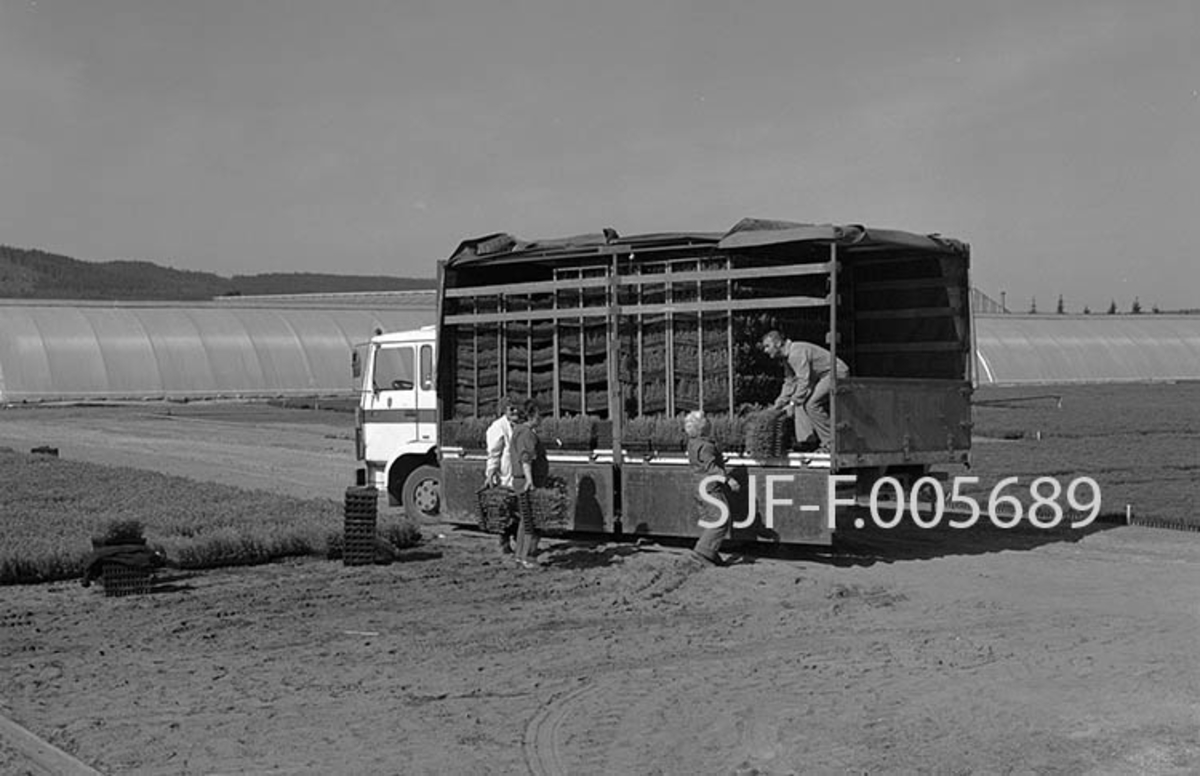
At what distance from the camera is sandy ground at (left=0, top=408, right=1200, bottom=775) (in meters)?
8.12

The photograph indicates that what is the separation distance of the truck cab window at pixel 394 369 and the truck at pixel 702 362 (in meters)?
1.51

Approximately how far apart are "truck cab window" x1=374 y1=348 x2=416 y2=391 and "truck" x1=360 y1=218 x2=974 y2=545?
59.3 inches

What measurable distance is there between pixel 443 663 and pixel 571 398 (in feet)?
24.3

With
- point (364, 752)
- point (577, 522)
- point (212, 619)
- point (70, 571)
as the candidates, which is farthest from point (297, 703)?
point (577, 522)

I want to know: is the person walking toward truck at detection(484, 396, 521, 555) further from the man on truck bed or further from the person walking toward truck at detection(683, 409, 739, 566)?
the man on truck bed

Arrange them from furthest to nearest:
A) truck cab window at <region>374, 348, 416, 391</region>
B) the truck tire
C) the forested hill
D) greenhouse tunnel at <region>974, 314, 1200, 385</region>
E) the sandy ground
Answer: the forested hill
greenhouse tunnel at <region>974, 314, 1200, 385</region>
truck cab window at <region>374, 348, 416, 391</region>
the truck tire
the sandy ground

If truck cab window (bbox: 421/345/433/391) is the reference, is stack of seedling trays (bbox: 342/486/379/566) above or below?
below

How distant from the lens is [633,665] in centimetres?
1057

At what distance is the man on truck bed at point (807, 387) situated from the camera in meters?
15.3

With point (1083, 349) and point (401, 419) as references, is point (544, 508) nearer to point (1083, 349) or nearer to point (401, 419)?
point (401, 419)

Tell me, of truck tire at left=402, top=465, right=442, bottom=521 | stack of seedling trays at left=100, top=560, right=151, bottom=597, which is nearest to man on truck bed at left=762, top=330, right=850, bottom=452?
truck tire at left=402, top=465, right=442, bottom=521

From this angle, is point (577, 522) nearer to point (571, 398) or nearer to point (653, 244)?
point (571, 398)

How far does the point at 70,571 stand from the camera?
14.6 meters

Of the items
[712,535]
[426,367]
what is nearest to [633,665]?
[712,535]
